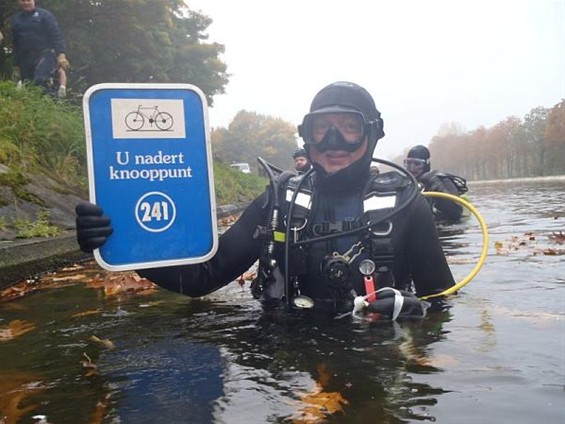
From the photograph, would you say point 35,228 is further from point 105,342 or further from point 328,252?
point 328,252

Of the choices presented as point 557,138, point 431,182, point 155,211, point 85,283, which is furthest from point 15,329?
point 557,138

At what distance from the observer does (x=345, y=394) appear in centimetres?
212

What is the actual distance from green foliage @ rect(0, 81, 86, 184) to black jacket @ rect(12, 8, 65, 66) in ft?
2.31

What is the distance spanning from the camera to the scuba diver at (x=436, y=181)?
7.96 meters

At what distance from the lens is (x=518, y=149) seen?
80.1 metres

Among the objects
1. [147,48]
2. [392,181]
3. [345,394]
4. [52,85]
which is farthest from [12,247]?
[147,48]

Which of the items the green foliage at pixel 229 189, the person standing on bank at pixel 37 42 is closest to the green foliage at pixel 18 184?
the person standing on bank at pixel 37 42

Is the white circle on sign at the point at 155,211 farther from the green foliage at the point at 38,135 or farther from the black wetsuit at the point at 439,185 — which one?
the black wetsuit at the point at 439,185

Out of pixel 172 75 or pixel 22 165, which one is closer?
pixel 22 165

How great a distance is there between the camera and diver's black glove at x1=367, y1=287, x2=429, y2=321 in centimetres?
291

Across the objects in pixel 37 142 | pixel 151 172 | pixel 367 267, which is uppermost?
pixel 37 142

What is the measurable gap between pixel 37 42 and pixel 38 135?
1737 millimetres

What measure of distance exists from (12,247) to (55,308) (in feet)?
3.66

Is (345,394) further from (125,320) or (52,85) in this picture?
(52,85)
